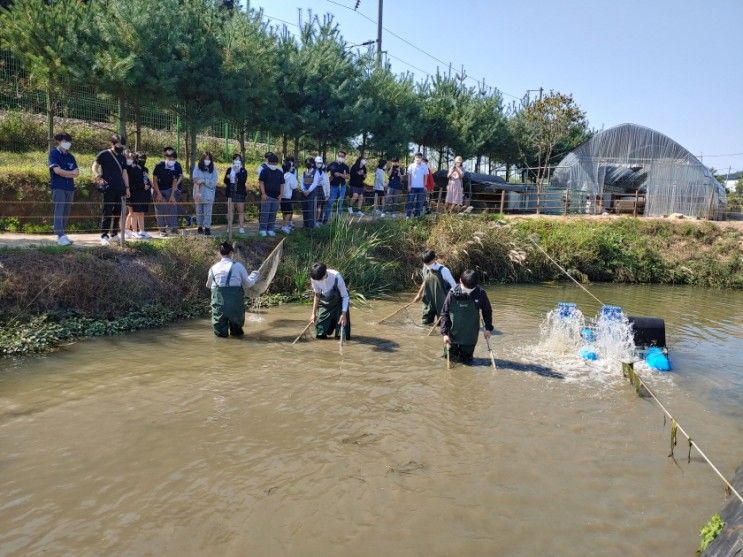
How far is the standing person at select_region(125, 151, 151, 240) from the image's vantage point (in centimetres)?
1179

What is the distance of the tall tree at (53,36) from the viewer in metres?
12.4

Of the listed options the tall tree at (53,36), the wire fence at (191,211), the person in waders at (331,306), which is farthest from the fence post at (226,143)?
the person in waders at (331,306)

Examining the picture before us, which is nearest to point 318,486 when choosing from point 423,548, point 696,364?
point 423,548

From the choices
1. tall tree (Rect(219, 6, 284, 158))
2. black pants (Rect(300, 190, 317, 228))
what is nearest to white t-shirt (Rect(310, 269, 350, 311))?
black pants (Rect(300, 190, 317, 228))

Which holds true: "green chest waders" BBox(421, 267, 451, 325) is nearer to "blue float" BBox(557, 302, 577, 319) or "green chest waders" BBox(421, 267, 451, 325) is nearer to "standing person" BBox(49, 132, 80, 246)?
"blue float" BBox(557, 302, 577, 319)

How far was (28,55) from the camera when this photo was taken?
1271 cm

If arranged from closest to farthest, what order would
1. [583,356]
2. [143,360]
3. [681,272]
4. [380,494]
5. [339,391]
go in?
[380,494] → [339,391] → [143,360] → [583,356] → [681,272]

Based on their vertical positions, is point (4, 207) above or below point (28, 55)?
below

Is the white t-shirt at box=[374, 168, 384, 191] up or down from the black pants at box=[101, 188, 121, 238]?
up

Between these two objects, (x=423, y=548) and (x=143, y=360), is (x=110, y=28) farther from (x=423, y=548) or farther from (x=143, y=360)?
(x=423, y=548)

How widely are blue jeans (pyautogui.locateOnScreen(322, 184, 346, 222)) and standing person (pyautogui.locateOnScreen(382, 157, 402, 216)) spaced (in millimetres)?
2105

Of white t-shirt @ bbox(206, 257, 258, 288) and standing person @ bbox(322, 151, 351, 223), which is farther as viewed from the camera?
standing person @ bbox(322, 151, 351, 223)

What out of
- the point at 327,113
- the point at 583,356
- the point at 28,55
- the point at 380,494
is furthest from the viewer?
the point at 327,113

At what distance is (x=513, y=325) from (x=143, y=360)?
22.7 ft
